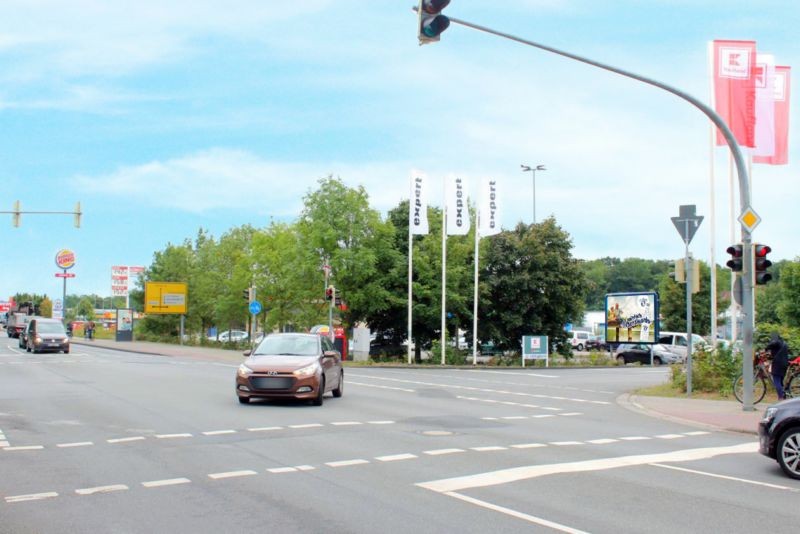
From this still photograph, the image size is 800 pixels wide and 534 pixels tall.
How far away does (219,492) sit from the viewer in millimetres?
7934

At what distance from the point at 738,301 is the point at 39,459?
14.0m

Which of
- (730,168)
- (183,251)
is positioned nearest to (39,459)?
(730,168)

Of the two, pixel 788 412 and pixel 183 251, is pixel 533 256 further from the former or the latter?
pixel 183 251

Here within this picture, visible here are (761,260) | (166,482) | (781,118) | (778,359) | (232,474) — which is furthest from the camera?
(781,118)

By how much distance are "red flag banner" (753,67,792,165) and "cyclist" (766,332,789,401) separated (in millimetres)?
8220

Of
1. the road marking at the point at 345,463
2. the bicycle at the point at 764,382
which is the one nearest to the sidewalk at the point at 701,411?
the bicycle at the point at 764,382

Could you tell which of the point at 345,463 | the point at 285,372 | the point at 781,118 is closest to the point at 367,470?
the point at 345,463

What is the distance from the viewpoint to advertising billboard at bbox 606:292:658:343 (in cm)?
4072

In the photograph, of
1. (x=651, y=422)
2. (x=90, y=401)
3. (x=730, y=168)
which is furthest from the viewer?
(x=730, y=168)

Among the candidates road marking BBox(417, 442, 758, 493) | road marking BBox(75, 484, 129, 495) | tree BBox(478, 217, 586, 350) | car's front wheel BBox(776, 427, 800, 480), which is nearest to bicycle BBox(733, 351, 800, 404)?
road marking BBox(417, 442, 758, 493)

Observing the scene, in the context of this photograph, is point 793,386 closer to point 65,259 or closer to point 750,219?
point 750,219

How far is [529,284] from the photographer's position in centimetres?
4278

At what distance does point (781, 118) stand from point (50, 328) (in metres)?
35.5

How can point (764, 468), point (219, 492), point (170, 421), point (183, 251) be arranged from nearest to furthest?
point (219, 492)
point (764, 468)
point (170, 421)
point (183, 251)
